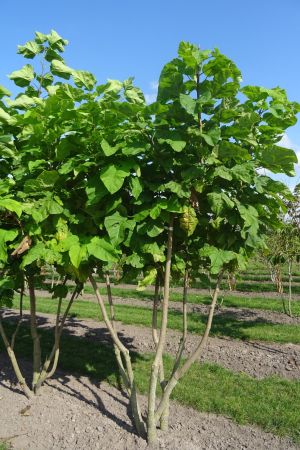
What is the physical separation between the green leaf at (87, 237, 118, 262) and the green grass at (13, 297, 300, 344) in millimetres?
5525

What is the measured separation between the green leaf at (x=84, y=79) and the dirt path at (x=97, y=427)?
2.94m

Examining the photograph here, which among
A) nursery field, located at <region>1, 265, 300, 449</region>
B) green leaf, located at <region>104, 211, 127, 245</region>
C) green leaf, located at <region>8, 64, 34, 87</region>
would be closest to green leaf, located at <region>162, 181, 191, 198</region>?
green leaf, located at <region>104, 211, 127, 245</region>

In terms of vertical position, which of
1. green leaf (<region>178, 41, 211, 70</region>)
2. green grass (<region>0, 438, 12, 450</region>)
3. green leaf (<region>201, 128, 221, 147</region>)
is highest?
green leaf (<region>178, 41, 211, 70</region>)

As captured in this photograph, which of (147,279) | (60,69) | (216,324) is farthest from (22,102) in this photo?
(216,324)

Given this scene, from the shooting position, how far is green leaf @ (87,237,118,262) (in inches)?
118

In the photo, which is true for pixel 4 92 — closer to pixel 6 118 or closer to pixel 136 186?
pixel 6 118

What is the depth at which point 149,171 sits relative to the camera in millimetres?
3346

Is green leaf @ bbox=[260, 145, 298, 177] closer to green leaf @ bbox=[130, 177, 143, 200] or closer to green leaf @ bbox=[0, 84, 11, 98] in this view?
green leaf @ bbox=[130, 177, 143, 200]

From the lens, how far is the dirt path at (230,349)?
6164mm

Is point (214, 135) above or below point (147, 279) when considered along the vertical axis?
above

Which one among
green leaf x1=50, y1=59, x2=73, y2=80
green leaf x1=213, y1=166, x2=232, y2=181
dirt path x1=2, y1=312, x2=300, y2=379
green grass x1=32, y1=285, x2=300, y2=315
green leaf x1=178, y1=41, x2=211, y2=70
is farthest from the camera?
green grass x1=32, y1=285, x2=300, y2=315

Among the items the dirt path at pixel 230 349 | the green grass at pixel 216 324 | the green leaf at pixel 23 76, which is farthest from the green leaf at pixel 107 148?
the green grass at pixel 216 324

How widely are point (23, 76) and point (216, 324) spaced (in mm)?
6652

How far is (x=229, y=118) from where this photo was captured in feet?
9.70
